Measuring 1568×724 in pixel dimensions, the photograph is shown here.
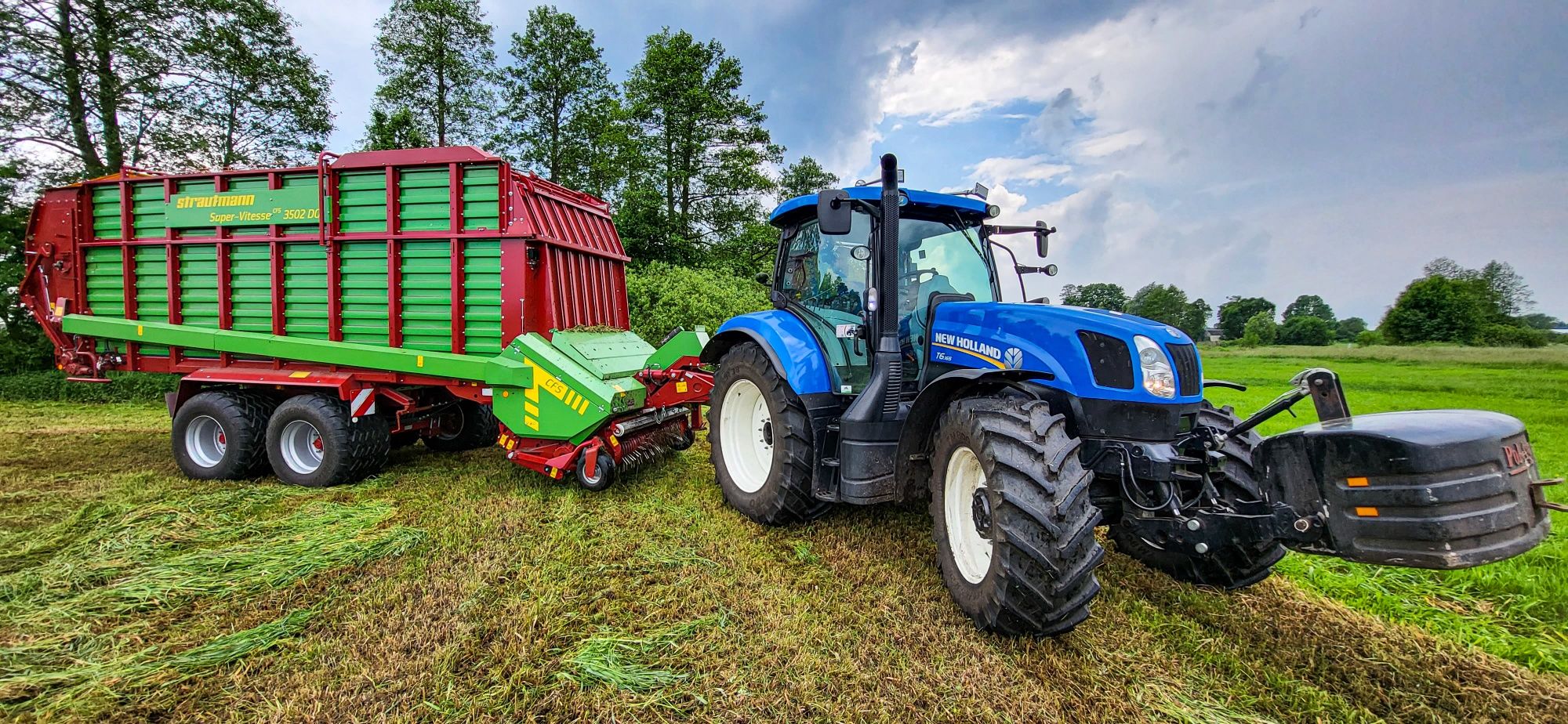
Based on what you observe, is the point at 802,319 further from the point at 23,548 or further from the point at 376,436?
the point at 23,548

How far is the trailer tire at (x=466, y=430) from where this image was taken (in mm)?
6754

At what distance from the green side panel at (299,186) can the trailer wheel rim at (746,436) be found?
3853 millimetres

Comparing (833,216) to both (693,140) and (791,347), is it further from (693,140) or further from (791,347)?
(693,140)

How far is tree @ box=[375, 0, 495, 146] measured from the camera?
59.1 ft

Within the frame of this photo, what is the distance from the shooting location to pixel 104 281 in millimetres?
5766

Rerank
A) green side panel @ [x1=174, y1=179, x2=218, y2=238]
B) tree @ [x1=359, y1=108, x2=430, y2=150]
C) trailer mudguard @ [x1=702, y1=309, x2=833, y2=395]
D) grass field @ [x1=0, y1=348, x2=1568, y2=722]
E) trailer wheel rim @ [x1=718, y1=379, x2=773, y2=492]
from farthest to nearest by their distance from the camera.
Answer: tree @ [x1=359, y1=108, x2=430, y2=150] < green side panel @ [x1=174, y1=179, x2=218, y2=238] < trailer wheel rim @ [x1=718, y1=379, x2=773, y2=492] < trailer mudguard @ [x1=702, y1=309, x2=833, y2=395] < grass field @ [x1=0, y1=348, x2=1568, y2=722]

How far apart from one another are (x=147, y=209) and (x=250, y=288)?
128cm

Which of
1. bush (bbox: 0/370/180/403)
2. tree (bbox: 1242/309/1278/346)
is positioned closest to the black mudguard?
bush (bbox: 0/370/180/403)

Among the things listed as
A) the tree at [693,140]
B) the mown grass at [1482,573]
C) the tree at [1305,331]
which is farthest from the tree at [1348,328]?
the tree at [693,140]

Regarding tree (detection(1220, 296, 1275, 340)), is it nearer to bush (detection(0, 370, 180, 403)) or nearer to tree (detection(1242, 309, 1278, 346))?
tree (detection(1242, 309, 1278, 346))

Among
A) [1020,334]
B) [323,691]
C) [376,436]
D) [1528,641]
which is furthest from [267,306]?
[1528,641]

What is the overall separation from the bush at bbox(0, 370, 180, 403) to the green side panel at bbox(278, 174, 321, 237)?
29.3 feet

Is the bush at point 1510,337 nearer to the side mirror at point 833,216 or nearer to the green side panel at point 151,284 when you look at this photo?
the side mirror at point 833,216

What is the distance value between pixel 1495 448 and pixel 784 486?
10.2 feet
